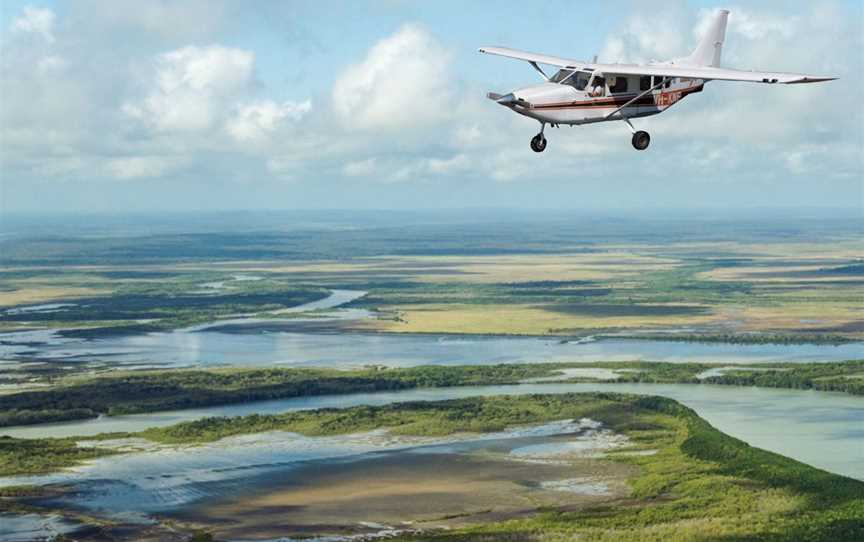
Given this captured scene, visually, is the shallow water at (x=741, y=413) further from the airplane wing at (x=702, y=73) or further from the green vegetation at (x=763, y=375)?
the airplane wing at (x=702, y=73)

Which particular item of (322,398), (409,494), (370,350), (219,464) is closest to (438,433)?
(409,494)

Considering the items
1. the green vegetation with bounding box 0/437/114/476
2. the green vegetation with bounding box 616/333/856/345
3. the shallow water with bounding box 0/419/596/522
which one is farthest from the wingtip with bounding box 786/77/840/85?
the green vegetation with bounding box 616/333/856/345

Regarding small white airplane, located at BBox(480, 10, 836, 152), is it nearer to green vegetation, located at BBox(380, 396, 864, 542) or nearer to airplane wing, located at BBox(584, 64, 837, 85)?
airplane wing, located at BBox(584, 64, 837, 85)

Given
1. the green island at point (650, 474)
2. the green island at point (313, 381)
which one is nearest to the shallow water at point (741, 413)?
the green island at point (313, 381)

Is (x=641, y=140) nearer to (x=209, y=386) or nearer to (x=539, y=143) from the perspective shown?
(x=539, y=143)

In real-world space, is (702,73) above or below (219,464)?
above

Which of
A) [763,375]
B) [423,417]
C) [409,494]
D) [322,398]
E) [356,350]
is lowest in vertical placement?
[409,494]
